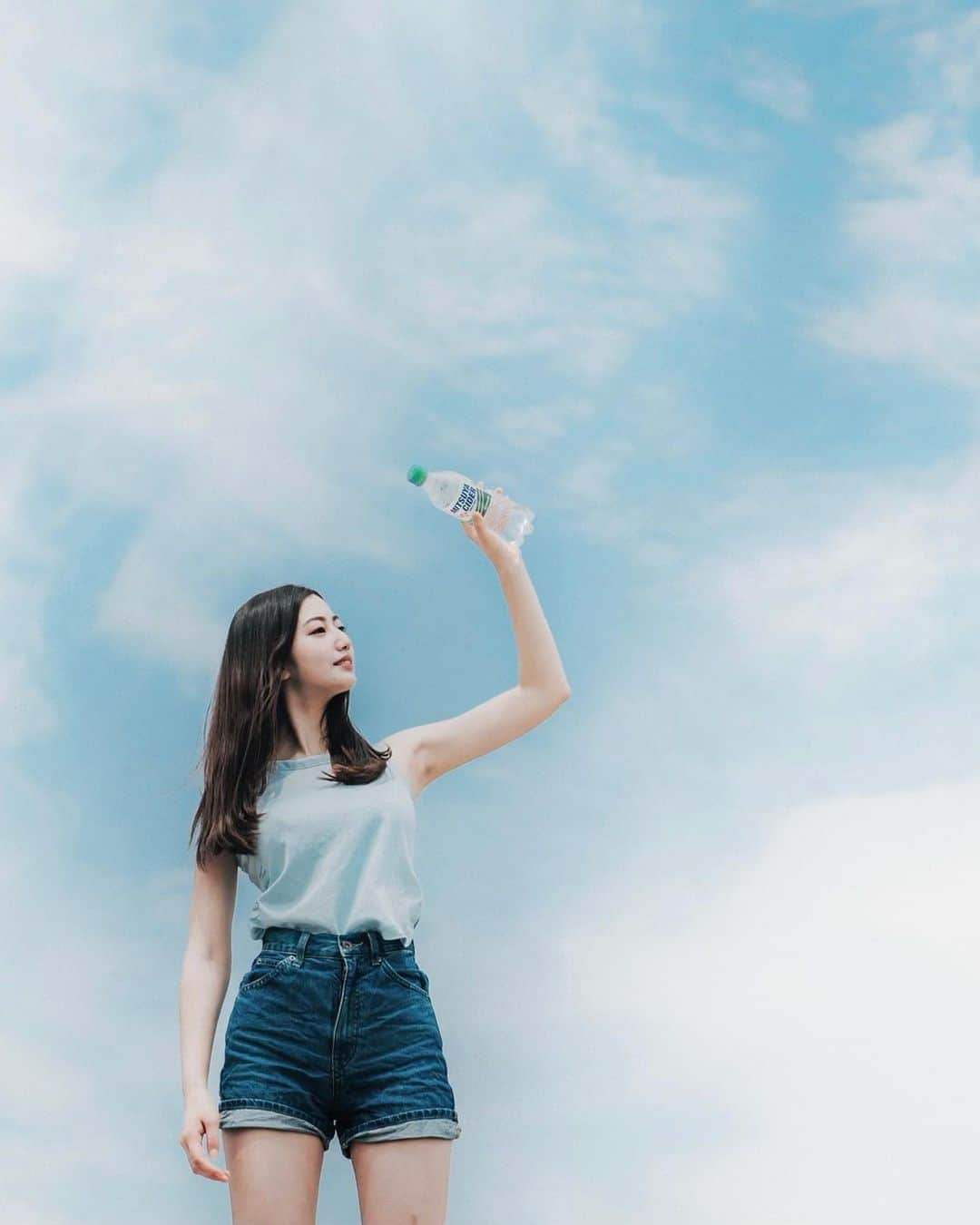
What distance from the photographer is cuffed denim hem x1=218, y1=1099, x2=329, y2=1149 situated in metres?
2.49

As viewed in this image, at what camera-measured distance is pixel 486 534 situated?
3033 millimetres

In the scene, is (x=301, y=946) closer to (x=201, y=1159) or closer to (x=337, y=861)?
(x=337, y=861)

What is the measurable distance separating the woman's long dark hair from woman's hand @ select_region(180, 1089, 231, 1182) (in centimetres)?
50

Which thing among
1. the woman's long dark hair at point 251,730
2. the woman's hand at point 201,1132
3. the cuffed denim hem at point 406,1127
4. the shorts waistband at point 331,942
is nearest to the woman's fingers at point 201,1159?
the woman's hand at point 201,1132

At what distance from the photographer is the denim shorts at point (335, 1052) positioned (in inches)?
99.3

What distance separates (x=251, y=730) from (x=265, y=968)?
1.76 feet

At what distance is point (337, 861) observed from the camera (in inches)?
107

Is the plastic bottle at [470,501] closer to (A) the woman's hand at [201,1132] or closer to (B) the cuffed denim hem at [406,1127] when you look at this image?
(B) the cuffed denim hem at [406,1127]

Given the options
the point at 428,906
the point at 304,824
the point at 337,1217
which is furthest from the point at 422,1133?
the point at 428,906

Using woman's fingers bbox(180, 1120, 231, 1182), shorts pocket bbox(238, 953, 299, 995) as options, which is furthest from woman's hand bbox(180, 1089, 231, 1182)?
shorts pocket bbox(238, 953, 299, 995)

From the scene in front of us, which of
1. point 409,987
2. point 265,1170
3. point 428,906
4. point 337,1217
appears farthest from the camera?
point 428,906

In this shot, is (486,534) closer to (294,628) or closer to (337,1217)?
(294,628)

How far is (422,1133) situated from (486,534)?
4.16 feet

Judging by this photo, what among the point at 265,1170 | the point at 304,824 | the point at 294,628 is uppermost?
the point at 294,628
